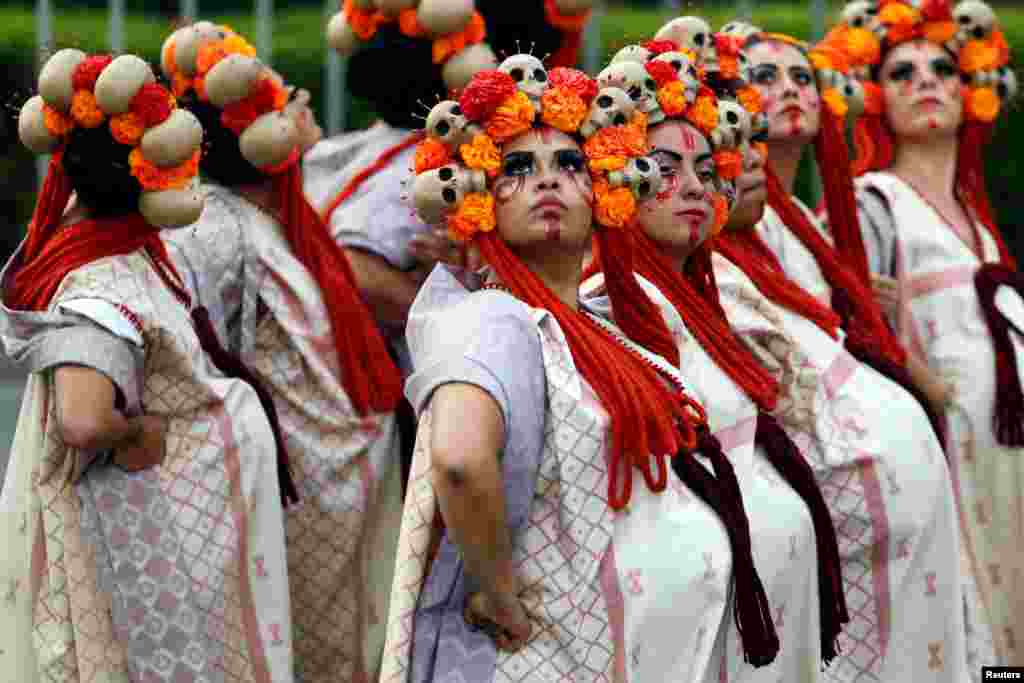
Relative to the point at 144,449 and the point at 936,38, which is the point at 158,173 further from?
the point at 936,38

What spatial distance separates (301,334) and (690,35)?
104 centimetres

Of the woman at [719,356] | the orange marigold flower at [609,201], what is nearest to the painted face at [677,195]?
the woman at [719,356]

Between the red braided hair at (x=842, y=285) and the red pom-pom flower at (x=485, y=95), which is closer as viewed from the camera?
the red pom-pom flower at (x=485, y=95)

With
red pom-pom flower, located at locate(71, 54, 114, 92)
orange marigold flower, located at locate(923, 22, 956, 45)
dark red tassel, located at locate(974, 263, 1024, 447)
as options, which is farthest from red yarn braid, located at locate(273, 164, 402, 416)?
orange marigold flower, located at locate(923, 22, 956, 45)

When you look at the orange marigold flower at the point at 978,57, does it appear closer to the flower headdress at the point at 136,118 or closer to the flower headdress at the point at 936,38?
the flower headdress at the point at 936,38

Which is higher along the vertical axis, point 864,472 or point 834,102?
point 834,102

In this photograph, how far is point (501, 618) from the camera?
4.01 meters

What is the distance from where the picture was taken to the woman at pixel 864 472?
507cm

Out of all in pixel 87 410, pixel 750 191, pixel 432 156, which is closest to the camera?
pixel 432 156

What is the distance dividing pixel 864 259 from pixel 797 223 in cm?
28

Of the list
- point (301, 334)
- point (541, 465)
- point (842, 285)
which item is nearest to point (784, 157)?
point (842, 285)

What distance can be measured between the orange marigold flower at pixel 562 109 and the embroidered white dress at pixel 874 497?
861 millimetres

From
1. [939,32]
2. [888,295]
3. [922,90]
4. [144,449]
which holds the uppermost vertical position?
[939,32]

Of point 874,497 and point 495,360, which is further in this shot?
point 874,497
